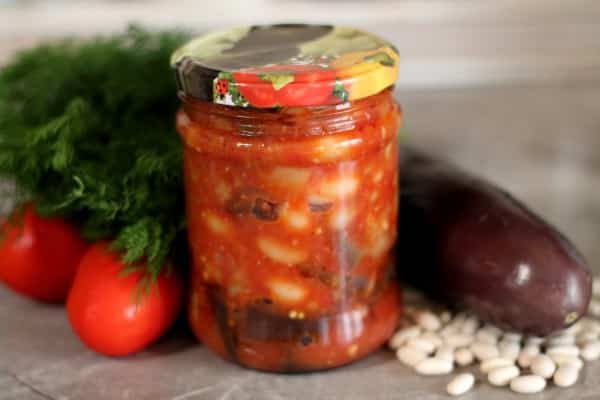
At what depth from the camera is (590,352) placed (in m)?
0.86

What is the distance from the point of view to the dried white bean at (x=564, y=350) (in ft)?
2.81

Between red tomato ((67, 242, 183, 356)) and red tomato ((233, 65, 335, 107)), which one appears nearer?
red tomato ((233, 65, 335, 107))

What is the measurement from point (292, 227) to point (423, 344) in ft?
0.72

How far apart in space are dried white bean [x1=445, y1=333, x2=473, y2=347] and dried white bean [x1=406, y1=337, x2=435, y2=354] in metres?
0.02

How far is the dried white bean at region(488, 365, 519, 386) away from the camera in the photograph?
82cm

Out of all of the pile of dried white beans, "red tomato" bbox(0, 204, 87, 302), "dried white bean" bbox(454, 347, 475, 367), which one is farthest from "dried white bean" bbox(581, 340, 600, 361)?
"red tomato" bbox(0, 204, 87, 302)

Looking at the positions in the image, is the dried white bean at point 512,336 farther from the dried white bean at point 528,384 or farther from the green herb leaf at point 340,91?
the green herb leaf at point 340,91

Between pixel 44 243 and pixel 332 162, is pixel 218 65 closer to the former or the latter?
pixel 332 162

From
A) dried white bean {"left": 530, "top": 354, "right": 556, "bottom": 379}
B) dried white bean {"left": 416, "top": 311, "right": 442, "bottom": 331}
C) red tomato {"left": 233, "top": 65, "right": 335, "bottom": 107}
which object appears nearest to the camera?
red tomato {"left": 233, "top": 65, "right": 335, "bottom": 107}

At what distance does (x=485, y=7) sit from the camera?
1.60 meters

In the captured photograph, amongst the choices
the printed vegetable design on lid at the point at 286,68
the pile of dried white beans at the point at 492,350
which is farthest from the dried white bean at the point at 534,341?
the printed vegetable design on lid at the point at 286,68

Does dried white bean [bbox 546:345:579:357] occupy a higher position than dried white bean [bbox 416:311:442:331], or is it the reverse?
dried white bean [bbox 546:345:579:357]

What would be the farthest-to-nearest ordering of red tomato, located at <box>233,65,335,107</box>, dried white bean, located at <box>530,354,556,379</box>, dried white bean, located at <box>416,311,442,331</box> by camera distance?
1. dried white bean, located at <box>416,311,442,331</box>
2. dried white bean, located at <box>530,354,556,379</box>
3. red tomato, located at <box>233,65,335,107</box>

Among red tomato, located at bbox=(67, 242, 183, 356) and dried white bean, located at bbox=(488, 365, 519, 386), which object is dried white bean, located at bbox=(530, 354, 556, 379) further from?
red tomato, located at bbox=(67, 242, 183, 356)
